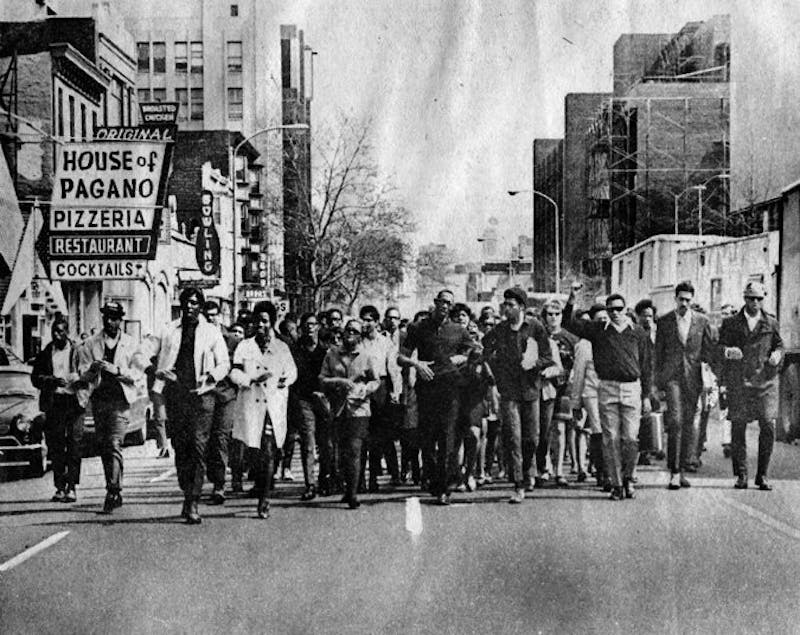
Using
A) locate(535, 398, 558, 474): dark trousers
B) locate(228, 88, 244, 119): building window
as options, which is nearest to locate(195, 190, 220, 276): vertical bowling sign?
locate(228, 88, 244, 119): building window

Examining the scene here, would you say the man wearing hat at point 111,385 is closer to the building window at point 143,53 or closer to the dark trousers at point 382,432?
the dark trousers at point 382,432

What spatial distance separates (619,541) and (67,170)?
22.1ft

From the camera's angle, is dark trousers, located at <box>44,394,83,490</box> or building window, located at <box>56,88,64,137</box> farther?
building window, located at <box>56,88,64,137</box>

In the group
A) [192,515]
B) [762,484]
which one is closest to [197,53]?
[192,515]

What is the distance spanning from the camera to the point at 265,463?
9.36m

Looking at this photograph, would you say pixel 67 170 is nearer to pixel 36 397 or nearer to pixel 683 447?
pixel 36 397

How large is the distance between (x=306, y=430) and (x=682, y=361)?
3626 mm

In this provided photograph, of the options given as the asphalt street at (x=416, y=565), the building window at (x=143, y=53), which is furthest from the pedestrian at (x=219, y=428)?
the building window at (x=143, y=53)

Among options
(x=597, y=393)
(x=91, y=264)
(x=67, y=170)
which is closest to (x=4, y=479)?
(x=91, y=264)

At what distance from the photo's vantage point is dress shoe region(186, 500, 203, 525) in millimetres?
8953

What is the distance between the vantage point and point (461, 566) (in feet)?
23.2

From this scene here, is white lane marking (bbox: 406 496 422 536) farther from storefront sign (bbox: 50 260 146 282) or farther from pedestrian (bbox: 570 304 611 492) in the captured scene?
storefront sign (bbox: 50 260 146 282)

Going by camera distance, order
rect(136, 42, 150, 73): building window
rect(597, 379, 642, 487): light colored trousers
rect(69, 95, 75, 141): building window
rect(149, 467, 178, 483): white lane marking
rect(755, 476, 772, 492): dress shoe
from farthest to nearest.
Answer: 1. rect(69, 95, 75, 141): building window
2. rect(136, 42, 150, 73): building window
3. rect(149, 467, 178, 483): white lane marking
4. rect(755, 476, 772, 492): dress shoe
5. rect(597, 379, 642, 487): light colored trousers

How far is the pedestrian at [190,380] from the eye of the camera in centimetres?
909
